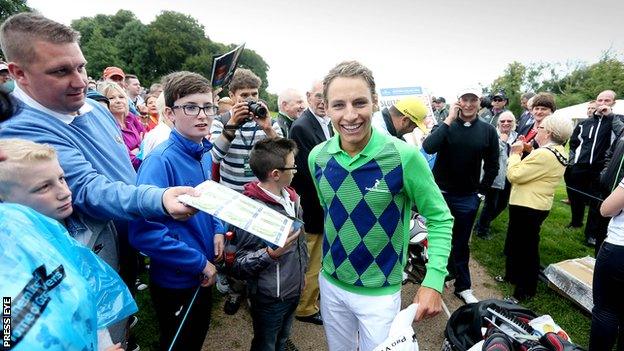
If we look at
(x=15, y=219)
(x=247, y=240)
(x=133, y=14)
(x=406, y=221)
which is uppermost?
(x=133, y=14)

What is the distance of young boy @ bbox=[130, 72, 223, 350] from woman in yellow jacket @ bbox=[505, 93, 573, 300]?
3.68 m

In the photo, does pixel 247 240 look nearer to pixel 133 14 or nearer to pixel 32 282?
pixel 32 282

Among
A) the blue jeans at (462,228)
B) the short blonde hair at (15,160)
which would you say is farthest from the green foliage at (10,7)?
the blue jeans at (462,228)

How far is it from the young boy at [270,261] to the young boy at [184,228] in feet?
0.89

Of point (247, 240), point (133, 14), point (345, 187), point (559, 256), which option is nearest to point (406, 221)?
point (345, 187)

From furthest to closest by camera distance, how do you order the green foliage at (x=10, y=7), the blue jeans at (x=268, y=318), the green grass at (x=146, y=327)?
the green foliage at (x=10, y=7) < the green grass at (x=146, y=327) < the blue jeans at (x=268, y=318)

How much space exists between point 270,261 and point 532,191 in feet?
11.0

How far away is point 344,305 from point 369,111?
1302 millimetres

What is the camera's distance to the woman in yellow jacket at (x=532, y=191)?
148 inches

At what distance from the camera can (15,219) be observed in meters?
0.92

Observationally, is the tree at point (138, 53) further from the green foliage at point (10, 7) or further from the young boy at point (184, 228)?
the young boy at point (184, 228)

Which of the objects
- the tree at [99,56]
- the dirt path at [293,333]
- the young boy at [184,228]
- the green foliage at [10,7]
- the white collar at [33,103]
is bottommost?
the dirt path at [293,333]

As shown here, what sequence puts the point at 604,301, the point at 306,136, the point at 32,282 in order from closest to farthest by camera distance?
the point at 32,282
the point at 604,301
the point at 306,136

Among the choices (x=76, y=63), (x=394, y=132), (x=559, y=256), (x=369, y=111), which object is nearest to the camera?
(x=76, y=63)
